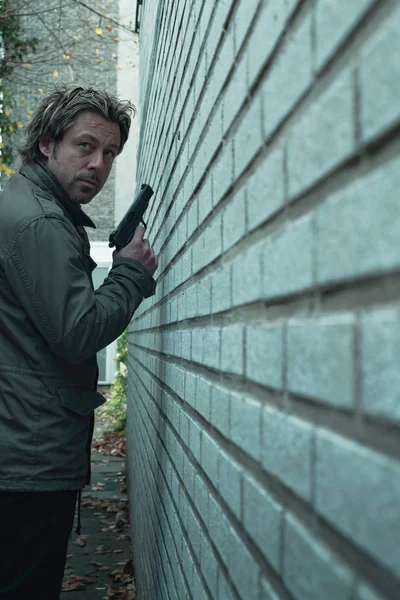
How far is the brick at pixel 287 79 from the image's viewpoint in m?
0.82

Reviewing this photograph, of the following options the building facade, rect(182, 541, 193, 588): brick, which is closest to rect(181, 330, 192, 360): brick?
rect(182, 541, 193, 588): brick

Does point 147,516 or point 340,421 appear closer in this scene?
point 340,421

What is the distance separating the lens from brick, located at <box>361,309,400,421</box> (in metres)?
0.57

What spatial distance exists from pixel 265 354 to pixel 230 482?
0.33m

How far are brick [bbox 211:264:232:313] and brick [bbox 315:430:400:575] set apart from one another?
58 cm

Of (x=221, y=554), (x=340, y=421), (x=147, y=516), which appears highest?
(x=340, y=421)

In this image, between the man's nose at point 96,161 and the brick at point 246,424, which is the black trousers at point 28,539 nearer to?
the man's nose at point 96,161

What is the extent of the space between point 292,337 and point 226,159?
592mm

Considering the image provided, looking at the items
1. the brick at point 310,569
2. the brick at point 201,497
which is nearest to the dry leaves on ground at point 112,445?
the brick at point 201,497

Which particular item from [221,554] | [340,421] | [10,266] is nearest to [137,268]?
[10,266]

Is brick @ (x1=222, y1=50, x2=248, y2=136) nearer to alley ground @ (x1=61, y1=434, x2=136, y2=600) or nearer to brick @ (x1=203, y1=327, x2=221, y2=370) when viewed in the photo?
brick @ (x1=203, y1=327, x2=221, y2=370)

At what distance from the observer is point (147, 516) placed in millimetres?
3445

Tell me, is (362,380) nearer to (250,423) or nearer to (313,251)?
(313,251)

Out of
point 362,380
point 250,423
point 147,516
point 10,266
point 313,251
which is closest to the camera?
point 362,380
